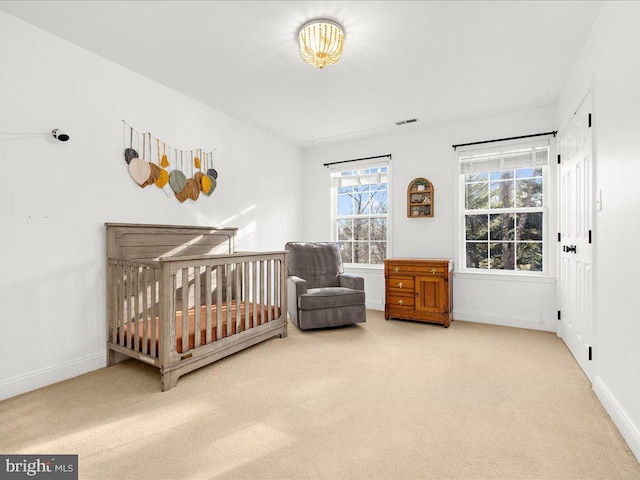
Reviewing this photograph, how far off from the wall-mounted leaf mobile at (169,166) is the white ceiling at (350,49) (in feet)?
1.92

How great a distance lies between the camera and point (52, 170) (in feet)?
7.30

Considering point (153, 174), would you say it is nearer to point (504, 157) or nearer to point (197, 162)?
point (197, 162)

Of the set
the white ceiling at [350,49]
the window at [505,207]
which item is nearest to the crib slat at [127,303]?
the white ceiling at [350,49]

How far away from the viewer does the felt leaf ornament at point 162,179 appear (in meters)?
2.90

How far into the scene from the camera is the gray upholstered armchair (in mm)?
3395

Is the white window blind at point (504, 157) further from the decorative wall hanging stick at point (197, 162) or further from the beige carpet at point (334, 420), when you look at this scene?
the decorative wall hanging stick at point (197, 162)

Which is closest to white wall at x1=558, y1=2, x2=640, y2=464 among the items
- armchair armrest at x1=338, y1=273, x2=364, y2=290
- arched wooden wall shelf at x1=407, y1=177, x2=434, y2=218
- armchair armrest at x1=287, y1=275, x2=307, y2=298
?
arched wooden wall shelf at x1=407, y1=177, x2=434, y2=218

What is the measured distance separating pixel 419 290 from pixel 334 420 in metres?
2.25

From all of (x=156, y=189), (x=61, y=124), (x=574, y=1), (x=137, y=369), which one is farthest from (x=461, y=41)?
(x=137, y=369)

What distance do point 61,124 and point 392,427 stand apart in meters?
2.98

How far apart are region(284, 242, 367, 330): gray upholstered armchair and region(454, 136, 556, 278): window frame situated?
1.40m

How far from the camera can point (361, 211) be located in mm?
4684

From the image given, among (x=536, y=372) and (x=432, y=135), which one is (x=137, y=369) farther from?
(x=432, y=135)

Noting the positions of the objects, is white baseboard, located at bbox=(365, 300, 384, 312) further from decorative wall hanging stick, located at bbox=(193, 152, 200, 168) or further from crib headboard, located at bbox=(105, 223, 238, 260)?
decorative wall hanging stick, located at bbox=(193, 152, 200, 168)
